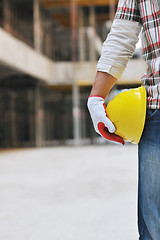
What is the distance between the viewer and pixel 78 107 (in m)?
17.2

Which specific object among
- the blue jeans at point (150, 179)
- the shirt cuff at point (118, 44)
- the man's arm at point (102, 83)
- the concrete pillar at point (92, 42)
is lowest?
the blue jeans at point (150, 179)

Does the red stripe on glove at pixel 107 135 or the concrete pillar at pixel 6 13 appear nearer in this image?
the red stripe on glove at pixel 107 135

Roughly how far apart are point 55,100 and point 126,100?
18165mm

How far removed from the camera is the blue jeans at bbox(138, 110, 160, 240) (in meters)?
1.38

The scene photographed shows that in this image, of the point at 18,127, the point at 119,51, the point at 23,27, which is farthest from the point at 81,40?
the point at 119,51

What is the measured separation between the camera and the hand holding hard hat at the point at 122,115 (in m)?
1.45

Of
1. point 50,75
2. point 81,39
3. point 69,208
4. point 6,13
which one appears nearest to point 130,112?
point 69,208

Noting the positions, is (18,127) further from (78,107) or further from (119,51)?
(119,51)

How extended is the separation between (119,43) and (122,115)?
0.32 meters

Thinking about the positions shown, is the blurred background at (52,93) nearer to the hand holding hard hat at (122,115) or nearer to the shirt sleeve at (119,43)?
the hand holding hard hat at (122,115)

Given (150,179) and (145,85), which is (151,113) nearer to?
(145,85)

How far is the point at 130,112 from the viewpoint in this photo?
146 cm

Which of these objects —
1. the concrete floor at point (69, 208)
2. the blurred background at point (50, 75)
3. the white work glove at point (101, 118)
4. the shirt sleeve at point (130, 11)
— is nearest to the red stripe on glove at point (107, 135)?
the white work glove at point (101, 118)

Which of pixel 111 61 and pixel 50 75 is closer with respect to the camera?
pixel 111 61
